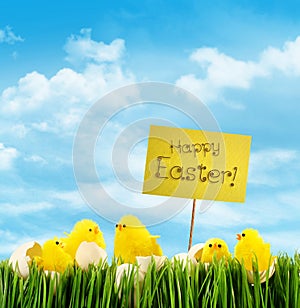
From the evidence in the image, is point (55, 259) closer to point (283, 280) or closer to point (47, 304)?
point (47, 304)

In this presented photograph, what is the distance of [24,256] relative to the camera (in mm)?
1061

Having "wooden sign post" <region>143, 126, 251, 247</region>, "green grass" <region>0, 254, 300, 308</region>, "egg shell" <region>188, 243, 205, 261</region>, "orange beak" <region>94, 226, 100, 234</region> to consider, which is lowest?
"green grass" <region>0, 254, 300, 308</region>

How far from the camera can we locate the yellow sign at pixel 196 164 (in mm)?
1344

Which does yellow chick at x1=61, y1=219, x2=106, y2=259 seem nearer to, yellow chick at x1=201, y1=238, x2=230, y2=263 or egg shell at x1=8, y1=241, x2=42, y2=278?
egg shell at x1=8, y1=241, x2=42, y2=278

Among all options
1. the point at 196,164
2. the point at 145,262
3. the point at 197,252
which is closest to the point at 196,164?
the point at 196,164

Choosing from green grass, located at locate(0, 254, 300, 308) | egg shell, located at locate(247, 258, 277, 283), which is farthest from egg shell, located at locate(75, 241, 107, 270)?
egg shell, located at locate(247, 258, 277, 283)

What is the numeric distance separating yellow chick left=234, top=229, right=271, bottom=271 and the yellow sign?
264 millimetres

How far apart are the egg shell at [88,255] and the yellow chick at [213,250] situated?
0.22 m

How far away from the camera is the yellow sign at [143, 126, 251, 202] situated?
134 centimetres

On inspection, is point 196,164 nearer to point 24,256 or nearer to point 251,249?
point 251,249

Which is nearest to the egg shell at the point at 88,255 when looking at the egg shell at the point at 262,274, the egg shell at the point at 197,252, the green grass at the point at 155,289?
the green grass at the point at 155,289

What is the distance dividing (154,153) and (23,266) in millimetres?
474

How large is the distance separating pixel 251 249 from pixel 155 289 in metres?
0.25

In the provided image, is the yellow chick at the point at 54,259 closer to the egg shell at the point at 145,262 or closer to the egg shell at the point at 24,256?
the egg shell at the point at 24,256
